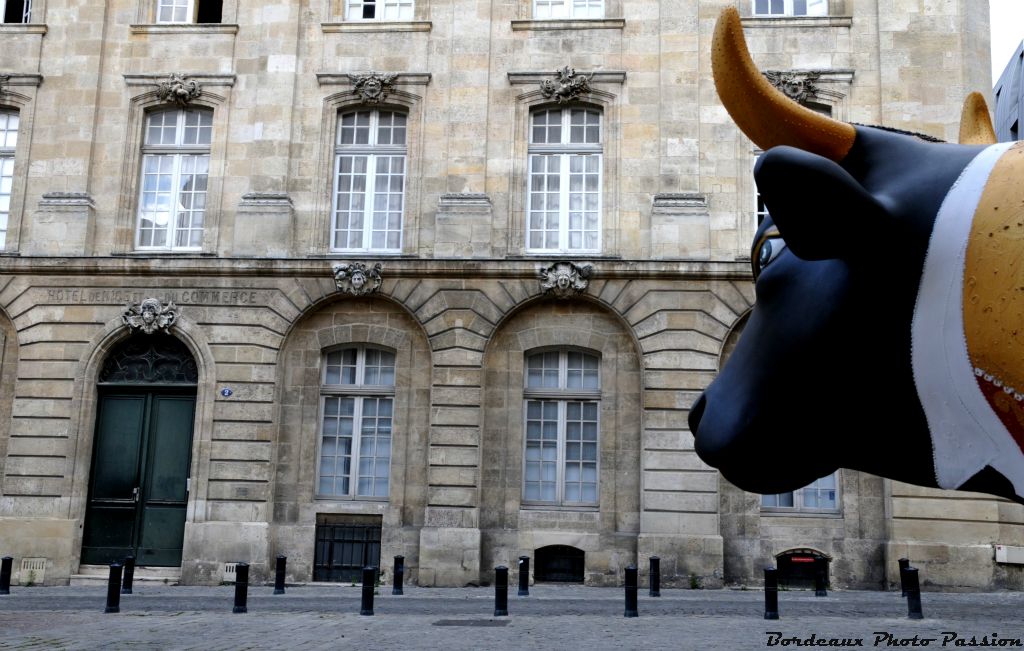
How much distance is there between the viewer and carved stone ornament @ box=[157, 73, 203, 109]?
2067 cm

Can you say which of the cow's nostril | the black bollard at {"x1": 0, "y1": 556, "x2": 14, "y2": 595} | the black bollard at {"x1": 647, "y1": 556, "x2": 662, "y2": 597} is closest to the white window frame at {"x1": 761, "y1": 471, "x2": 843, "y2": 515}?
the black bollard at {"x1": 647, "y1": 556, "x2": 662, "y2": 597}

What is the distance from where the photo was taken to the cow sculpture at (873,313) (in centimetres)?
238

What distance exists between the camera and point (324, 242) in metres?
20.3

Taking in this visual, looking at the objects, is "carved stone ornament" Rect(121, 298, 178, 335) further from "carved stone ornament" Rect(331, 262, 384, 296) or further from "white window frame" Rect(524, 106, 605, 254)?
"white window frame" Rect(524, 106, 605, 254)

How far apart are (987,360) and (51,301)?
20.1 meters

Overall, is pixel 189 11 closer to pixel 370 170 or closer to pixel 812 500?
pixel 370 170

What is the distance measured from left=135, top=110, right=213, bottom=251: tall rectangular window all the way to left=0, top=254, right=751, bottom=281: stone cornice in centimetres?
91

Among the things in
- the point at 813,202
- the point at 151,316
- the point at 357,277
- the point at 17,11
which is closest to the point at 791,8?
the point at 357,277

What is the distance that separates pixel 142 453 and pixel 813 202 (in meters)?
19.3

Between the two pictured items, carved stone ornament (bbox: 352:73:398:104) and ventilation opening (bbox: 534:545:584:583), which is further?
carved stone ornament (bbox: 352:73:398:104)

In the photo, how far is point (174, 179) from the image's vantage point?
2106 centimetres

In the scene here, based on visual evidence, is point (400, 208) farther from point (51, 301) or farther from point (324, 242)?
point (51, 301)

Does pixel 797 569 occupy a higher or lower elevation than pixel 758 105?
lower

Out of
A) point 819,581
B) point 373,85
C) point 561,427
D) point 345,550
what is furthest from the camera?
point 373,85
